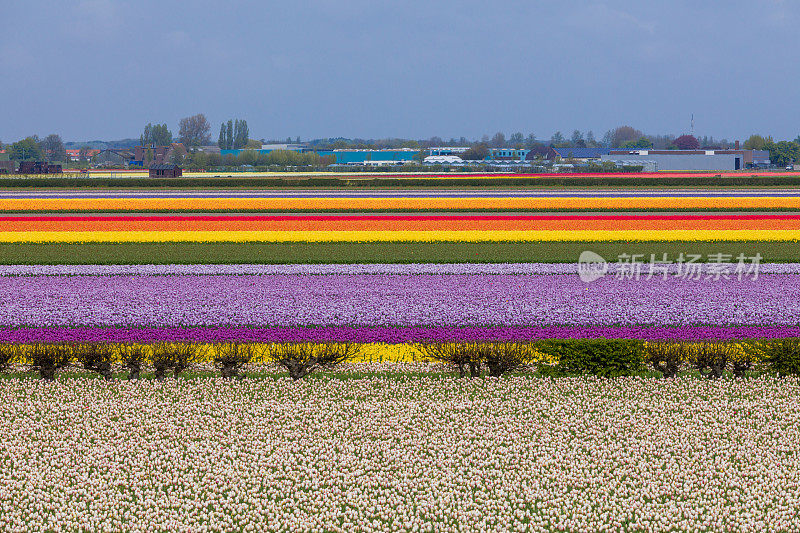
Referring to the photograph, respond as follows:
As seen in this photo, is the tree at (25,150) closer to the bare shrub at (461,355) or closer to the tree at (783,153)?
the tree at (783,153)

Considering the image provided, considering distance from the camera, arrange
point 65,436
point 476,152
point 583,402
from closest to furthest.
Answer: point 65,436
point 583,402
point 476,152

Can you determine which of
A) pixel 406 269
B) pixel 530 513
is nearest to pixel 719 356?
pixel 530 513

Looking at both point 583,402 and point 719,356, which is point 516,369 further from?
point 719,356

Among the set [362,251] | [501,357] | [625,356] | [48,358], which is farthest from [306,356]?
[362,251]

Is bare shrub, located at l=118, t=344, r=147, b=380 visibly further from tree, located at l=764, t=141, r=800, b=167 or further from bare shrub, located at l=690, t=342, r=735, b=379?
tree, located at l=764, t=141, r=800, b=167

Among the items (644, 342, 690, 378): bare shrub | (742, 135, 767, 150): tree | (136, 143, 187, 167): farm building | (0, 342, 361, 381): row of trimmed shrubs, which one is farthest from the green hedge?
(742, 135, 767, 150): tree

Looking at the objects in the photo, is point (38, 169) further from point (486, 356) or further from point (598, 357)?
point (598, 357)
